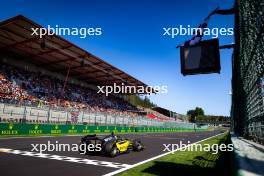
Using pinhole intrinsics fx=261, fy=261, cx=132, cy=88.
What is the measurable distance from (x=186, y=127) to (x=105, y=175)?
69.4m

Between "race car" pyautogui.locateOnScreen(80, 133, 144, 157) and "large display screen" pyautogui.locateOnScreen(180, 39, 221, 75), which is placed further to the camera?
"race car" pyautogui.locateOnScreen(80, 133, 144, 157)

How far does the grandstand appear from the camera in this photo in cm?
2331

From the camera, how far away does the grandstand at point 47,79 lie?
76.5 ft

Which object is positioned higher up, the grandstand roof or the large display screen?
the grandstand roof

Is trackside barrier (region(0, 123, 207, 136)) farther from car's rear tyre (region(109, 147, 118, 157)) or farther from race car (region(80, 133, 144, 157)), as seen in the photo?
car's rear tyre (region(109, 147, 118, 157))

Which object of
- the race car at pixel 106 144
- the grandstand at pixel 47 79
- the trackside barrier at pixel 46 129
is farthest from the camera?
the grandstand at pixel 47 79

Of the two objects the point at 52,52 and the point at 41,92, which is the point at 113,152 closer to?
the point at 41,92

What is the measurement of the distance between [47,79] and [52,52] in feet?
19.1

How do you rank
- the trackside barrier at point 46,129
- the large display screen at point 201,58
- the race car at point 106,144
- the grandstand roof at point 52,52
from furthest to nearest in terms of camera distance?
the grandstand roof at point 52,52 → the trackside barrier at point 46,129 → the race car at point 106,144 → the large display screen at point 201,58

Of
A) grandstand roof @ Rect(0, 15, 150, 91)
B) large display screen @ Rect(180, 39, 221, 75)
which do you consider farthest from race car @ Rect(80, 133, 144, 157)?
grandstand roof @ Rect(0, 15, 150, 91)

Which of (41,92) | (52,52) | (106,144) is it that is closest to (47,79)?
(41,92)

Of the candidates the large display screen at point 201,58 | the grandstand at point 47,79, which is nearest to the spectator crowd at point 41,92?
the grandstand at point 47,79

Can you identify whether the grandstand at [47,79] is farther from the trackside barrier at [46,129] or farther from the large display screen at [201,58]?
the large display screen at [201,58]

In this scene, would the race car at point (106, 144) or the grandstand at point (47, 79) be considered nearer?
the race car at point (106, 144)
